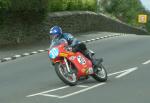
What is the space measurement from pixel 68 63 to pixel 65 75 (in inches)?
12.9

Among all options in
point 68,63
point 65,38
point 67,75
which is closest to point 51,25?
point 65,38

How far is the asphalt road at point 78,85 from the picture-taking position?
12.2 meters

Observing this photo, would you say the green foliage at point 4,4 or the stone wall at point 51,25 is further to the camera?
the stone wall at point 51,25

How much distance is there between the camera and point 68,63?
14.3 meters

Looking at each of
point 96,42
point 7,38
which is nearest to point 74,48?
point 7,38

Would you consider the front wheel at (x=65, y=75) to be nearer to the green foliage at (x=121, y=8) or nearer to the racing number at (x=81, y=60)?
the racing number at (x=81, y=60)

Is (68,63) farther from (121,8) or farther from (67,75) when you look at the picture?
(121,8)

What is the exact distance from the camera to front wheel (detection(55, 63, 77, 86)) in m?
14.0

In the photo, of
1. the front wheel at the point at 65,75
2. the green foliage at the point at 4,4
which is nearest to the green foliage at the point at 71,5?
the green foliage at the point at 4,4

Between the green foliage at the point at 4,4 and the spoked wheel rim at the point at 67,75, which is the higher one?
the green foliage at the point at 4,4

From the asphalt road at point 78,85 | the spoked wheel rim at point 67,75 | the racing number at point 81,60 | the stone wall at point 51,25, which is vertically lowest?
the stone wall at point 51,25

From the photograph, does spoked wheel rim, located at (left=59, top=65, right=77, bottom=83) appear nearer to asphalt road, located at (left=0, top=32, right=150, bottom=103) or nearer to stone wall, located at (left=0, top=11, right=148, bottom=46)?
asphalt road, located at (left=0, top=32, right=150, bottom=103)

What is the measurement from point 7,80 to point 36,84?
1.44m

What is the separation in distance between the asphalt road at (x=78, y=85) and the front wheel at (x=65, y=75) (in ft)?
0.56
